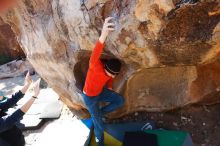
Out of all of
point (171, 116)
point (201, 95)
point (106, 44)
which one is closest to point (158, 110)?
point (171, 116)

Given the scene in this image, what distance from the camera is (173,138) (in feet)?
13.3

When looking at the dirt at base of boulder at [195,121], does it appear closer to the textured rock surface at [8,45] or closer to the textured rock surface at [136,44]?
the textured rock surface at [136,44]

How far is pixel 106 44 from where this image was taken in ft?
11.1

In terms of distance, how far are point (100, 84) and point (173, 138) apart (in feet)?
3.69

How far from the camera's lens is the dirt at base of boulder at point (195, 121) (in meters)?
4.10

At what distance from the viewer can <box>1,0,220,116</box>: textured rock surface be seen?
284cm

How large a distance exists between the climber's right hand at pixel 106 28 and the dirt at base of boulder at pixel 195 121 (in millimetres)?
1660

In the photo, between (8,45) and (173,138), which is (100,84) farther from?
(8,45)

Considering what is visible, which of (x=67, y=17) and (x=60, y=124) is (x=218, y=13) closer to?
(x=67, y=17)

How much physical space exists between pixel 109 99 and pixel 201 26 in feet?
4.93

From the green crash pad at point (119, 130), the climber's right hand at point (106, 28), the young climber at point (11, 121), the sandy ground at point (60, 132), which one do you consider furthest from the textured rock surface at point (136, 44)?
the young climber at point (11, 121)

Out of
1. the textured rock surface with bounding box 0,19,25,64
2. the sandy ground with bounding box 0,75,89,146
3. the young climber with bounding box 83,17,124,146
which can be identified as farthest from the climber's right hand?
the textured rock surface with bounding box 0,19,25,64

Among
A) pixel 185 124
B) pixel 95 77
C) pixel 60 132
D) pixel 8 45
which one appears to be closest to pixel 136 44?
pixel 95 77

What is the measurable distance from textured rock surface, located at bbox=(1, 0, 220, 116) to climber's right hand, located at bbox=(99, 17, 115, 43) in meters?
0.05
